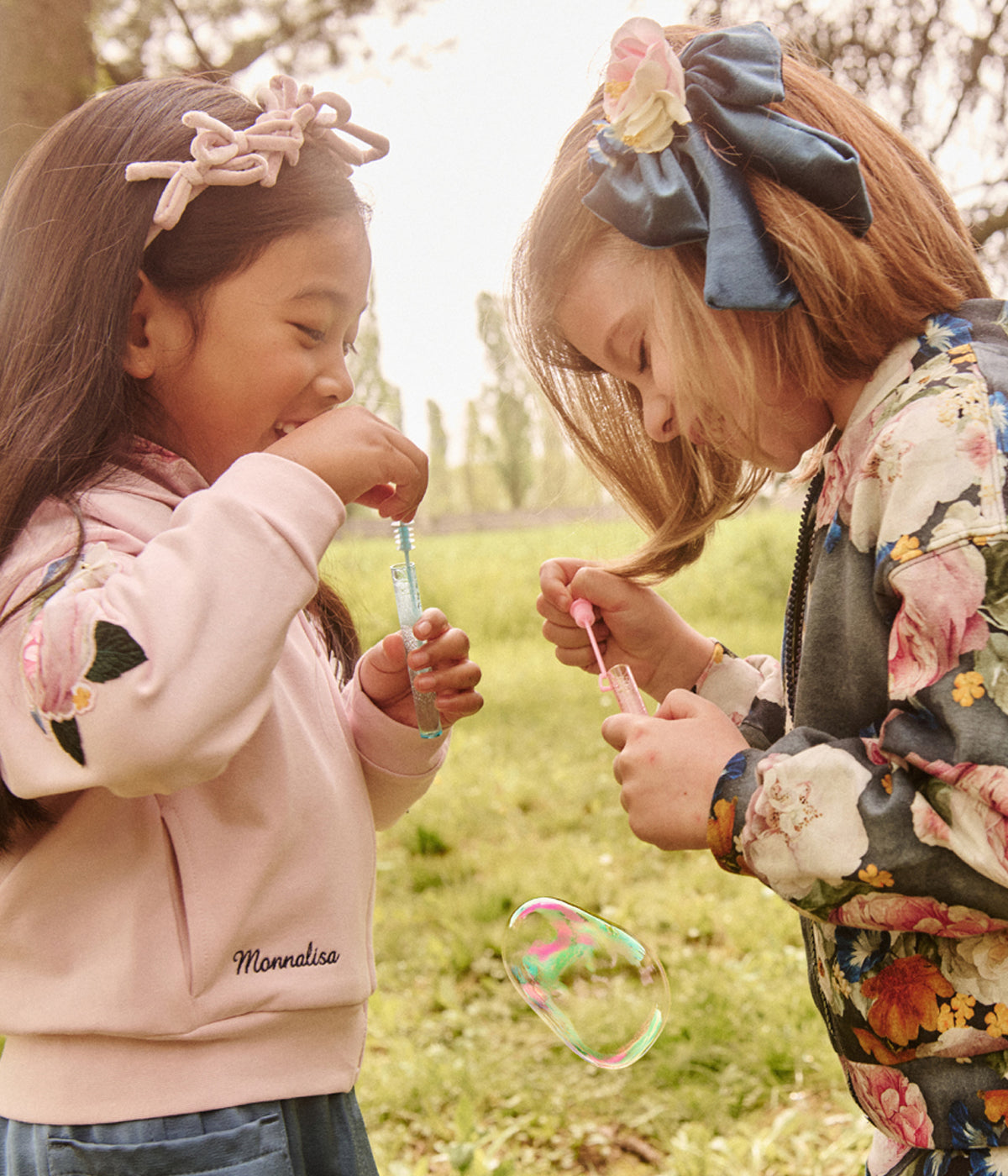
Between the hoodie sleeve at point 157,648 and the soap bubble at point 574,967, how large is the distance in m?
0.70

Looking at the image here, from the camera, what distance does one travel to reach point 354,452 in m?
1.13

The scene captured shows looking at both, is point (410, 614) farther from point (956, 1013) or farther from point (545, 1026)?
point (545, 1026)

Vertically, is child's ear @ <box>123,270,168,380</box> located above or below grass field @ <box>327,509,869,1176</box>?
above

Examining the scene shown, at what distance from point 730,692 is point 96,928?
0.90 meters

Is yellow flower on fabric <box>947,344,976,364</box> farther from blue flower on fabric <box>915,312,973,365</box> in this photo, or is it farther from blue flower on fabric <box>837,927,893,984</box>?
blue flower on fabric <box>837,927,893,984</box>

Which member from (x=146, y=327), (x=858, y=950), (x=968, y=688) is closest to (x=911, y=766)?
(x=968, y=688)

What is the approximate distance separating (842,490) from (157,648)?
0.71 meters

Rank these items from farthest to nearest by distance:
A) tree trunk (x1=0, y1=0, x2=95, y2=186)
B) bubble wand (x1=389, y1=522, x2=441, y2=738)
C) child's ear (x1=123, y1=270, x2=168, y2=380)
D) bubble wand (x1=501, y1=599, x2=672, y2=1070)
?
tree trunk (x1=0, y1=0, x2=95, y2=186), bubble wand (x1=501, y1=599, x2=672, y2=1070), bubble wand (x1=389, y1=522, x2=441, y2=738), child's ear (x1=123, y1=270, x2=168, y2=380)

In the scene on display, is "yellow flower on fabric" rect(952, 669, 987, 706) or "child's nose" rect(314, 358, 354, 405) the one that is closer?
"yellow flower on fabric" rect(952, 669, 987, 706)

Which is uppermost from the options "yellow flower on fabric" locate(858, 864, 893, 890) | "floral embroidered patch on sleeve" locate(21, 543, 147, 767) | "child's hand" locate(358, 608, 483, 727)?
"floral embroidered patch on sleeve" locate(21, 543, 147, 767)

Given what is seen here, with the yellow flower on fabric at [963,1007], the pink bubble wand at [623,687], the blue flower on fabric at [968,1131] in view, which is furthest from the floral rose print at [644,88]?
the blue flower on fabric at [968,1131]

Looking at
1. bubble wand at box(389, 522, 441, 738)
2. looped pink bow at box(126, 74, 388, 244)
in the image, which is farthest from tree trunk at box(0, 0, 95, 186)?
bubble wand at box(389, 522, 441, 738)

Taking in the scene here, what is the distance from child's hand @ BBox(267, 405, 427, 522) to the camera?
1.11 m

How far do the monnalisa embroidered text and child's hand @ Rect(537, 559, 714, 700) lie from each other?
596mm
